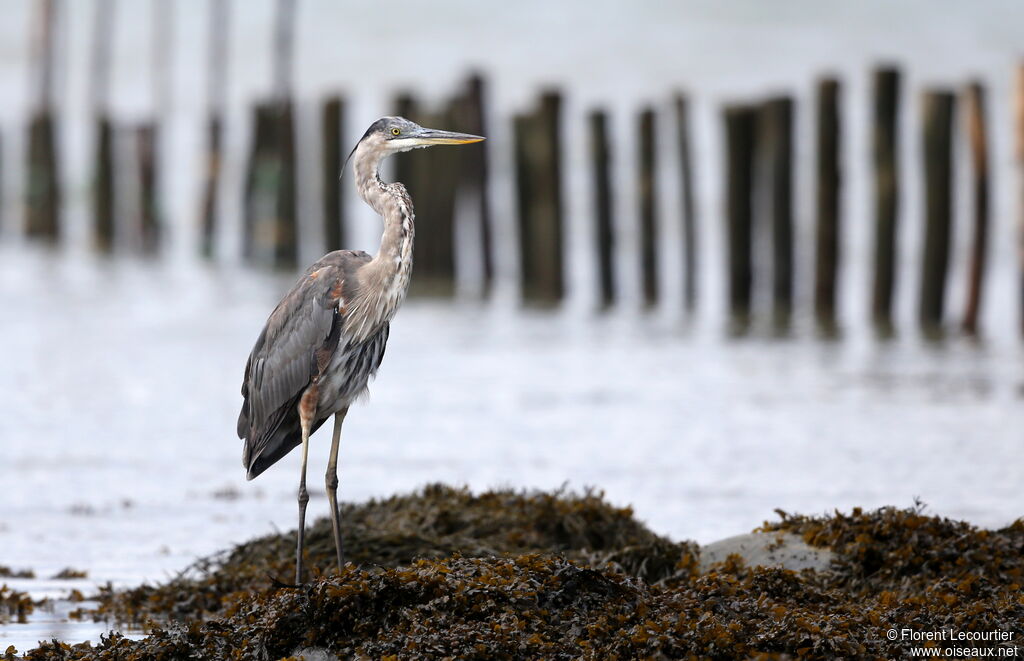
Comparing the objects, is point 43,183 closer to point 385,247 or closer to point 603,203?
point 603,203

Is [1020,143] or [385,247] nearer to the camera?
[385,247]

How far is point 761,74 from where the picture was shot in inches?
1914

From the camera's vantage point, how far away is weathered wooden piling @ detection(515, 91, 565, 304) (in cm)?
2134

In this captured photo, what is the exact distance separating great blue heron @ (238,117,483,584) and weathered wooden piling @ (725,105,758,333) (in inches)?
501

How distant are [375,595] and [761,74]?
44.7 meters

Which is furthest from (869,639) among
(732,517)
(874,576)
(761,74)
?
(761,74)

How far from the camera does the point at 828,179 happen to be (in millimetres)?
18891

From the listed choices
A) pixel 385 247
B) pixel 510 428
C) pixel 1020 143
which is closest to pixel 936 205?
pixel 1020 143

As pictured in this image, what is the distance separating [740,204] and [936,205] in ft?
8.22

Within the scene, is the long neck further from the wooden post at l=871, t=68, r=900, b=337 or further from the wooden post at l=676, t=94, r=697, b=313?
the wooden post at l=676, t=94, r=697, b=313

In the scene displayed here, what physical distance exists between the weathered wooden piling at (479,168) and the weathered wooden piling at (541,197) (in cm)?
62

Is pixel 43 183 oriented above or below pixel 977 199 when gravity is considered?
above

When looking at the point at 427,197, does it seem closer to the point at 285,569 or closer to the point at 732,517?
the point at 732,517

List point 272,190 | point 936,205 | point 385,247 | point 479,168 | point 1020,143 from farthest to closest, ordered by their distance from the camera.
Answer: point 272,190 < point 479,168 < point 936,205 < point 1020,143 < point 385,247
